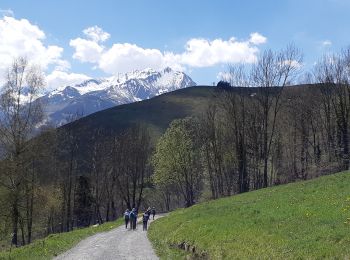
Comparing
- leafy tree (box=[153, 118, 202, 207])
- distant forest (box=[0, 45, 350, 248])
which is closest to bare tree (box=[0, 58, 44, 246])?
distant forest (box=[0, 45, 350, 248])

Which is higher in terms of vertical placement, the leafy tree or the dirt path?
the leafy tree

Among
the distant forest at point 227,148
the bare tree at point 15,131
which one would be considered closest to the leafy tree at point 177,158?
the distant forest at point 227,148

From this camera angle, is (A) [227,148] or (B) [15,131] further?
(A) [227,148]

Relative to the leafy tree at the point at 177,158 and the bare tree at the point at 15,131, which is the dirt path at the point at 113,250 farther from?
the leafy tree at the point at 177,158

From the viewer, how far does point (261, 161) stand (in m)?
67.8

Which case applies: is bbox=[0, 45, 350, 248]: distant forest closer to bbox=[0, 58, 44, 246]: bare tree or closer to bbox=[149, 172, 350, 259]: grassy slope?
bbox=[0, 58, 44, 246]: bare tree

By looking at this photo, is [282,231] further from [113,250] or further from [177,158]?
[177,158]

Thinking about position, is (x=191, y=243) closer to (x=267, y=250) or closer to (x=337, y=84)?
(x=267, y=250)

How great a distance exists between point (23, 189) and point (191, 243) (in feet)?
76.6

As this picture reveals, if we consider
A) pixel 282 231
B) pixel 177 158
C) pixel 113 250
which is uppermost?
pixel 177 158

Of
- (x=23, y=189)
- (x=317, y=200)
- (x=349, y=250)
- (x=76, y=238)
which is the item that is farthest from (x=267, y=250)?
(x=23, y=189)

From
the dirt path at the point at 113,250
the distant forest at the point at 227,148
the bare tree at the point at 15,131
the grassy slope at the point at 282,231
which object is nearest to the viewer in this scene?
the grassy slope at the point at 282,231

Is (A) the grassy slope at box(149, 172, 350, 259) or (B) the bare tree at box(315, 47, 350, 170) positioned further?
(B) the bare tree at box(315, 47, 350, 170)

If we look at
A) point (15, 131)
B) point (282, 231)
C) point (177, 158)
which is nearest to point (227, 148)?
point (177, 158)
